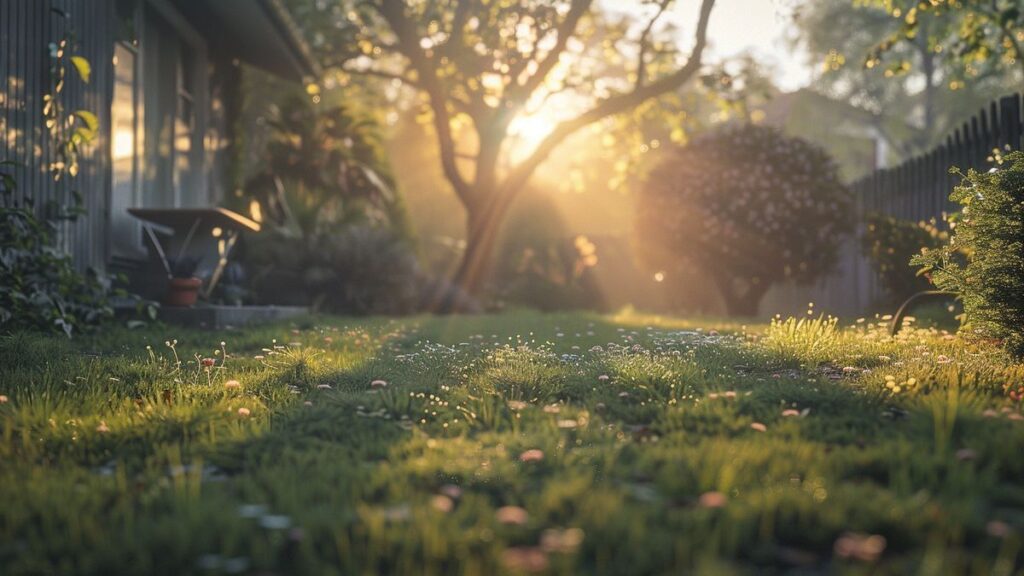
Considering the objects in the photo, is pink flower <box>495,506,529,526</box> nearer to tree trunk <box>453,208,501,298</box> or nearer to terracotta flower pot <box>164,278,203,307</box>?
terracotta flower pot <box>164,278,203,307</box>

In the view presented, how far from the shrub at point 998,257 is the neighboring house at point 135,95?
6342 mm

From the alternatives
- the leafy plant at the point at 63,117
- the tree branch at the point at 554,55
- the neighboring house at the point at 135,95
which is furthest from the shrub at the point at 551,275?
the leafy plant at the point at 63,117

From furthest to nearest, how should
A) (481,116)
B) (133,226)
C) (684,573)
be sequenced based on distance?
(481,116) < (133,226) < (684,573)

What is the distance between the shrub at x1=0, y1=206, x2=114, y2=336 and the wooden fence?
21.2ft

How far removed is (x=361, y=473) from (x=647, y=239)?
44.1 feet

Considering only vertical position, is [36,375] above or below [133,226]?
below

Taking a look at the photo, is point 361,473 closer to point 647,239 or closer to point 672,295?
point 647,239

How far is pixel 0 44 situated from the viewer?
6.64 meters

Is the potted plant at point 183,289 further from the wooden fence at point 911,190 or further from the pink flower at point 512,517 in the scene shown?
the pink flower at point 512,517

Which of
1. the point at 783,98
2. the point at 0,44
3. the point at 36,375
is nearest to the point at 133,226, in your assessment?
the point at 0,44

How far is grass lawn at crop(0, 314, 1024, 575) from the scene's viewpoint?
238 cm

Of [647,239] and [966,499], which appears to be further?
[647,239]

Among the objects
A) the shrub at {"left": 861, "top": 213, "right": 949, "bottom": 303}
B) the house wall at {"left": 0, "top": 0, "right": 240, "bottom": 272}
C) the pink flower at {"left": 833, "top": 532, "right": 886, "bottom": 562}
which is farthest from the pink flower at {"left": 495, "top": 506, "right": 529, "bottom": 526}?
the shrub at {"left": 861, "top": 213, "right": 949, "bottom": 303}

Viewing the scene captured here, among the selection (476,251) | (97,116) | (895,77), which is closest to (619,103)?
(476,251)
